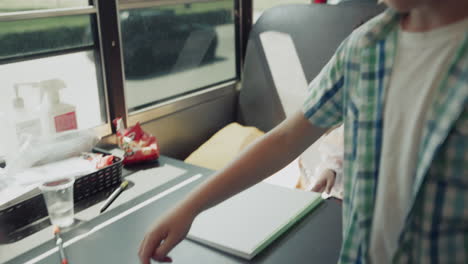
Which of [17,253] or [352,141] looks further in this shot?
[17,253]

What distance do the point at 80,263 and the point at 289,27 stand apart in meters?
1.51

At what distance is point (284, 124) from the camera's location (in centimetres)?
80

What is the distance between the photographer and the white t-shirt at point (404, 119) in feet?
1.94

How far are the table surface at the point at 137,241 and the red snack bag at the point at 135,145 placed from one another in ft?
0.72

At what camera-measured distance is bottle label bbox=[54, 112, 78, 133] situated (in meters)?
1.36

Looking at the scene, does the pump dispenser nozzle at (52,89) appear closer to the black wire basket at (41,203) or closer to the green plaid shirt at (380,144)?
the black wire basket at (41,203)

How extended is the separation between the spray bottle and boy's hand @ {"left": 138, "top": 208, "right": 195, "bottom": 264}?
2.50 ft

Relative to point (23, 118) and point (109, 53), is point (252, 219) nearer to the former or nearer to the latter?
point (23, 118)

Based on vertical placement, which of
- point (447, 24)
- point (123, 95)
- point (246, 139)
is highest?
point (447, 24)

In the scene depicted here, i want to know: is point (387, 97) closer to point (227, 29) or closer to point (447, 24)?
point (447, 24)

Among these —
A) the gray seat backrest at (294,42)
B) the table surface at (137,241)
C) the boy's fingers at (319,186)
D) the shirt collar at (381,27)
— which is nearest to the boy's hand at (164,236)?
the table surface at (137,241)

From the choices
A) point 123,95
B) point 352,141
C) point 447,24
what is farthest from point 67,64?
point 447,24

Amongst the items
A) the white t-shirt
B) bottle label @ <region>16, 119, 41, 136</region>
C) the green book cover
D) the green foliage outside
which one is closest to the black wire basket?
bottle label @ <region>16, 119, 41, 136</region>

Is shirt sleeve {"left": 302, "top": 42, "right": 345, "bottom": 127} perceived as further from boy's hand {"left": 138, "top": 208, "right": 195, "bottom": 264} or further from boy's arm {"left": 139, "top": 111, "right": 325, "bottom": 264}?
boy's hand {"left": 138, "top": 208, "right": 195, "bottom": 264}
